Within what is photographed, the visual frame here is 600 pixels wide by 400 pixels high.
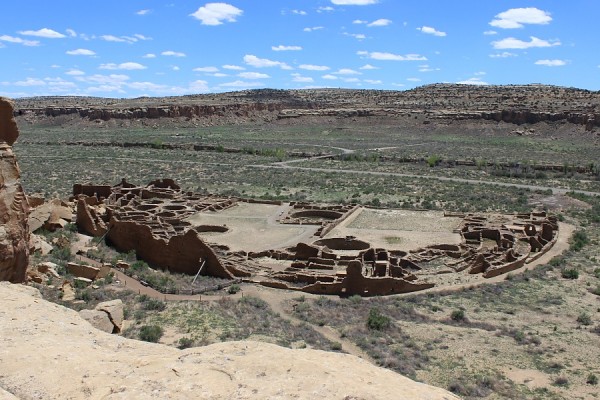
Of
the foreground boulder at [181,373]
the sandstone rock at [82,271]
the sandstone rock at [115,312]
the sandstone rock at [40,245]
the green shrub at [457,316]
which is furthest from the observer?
the sandstone rock at [40,245]

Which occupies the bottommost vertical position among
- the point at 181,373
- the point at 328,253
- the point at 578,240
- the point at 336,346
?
the point at 336,346

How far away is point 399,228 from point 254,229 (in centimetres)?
940

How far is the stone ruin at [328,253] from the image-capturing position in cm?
2666

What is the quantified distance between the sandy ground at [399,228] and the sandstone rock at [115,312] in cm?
1848

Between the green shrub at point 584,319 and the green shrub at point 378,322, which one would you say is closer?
the green shrub at point 378,322

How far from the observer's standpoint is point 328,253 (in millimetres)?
31000

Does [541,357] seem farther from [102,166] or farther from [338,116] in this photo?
[338,116]

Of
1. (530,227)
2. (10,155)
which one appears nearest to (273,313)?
(10,155)

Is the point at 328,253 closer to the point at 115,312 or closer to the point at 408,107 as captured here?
the point at 115,312

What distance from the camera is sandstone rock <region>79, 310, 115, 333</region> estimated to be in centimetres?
1622

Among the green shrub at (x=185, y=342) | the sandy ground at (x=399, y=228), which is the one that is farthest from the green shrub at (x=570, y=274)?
the green shrub at (x=185, y=342)

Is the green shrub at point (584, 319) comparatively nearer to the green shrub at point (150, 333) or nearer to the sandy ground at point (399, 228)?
the sandy ground at point (399, 228)

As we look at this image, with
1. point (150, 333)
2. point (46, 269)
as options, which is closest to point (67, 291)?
point (46, 269)

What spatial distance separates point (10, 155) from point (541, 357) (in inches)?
645
